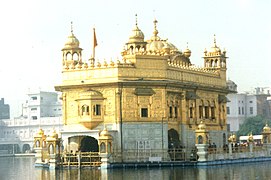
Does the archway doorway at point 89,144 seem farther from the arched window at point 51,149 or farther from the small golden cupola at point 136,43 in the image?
the small golden cupola at point 136,43

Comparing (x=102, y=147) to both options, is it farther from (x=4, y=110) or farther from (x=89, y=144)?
(x=4, y=110)

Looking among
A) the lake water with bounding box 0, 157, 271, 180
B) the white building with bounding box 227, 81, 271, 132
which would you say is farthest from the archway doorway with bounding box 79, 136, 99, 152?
the white building with bounding box 227, 81, 271, 132

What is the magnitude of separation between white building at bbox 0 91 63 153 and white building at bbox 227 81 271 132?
2301 centimetres

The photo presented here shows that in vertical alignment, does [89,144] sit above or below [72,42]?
below

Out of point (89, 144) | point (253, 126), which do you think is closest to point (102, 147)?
point (89, 144)

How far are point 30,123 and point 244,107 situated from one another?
31559 mm

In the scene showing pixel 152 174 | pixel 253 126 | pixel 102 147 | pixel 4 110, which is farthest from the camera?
pixel 4 110

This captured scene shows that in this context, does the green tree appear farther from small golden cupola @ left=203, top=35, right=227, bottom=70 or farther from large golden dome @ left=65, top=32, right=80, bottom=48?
large golden dome @ left=65, top=32, right=80, bottom=48

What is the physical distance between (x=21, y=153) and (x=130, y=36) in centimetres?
5834

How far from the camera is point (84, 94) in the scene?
38.4 metres

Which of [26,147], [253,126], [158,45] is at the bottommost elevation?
[26,147]

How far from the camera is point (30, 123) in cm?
9962

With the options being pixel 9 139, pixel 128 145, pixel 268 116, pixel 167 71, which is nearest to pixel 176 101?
pixel 167 71

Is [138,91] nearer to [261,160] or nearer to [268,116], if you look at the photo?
[261,160]
